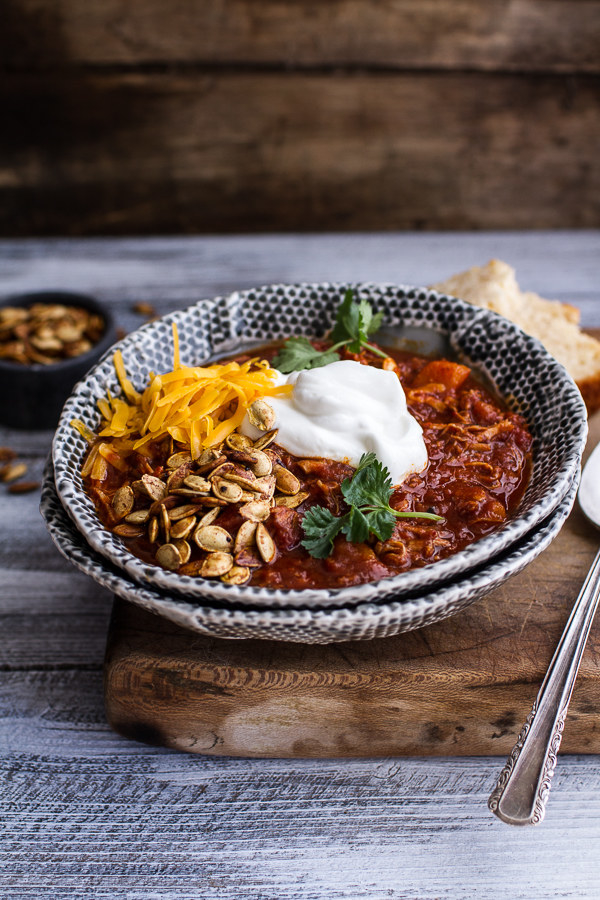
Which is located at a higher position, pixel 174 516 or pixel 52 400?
pixel 174 516

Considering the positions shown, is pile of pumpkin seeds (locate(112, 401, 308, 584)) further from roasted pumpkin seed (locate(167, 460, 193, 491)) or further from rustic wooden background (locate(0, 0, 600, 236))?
rustic wooden background (locate(0, 0, 600, 236))

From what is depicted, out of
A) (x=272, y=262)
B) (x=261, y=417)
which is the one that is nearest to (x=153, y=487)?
(x=261, y=417)

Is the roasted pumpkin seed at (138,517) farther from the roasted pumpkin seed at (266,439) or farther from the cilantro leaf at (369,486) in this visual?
the cilantro leaf at (369,486)

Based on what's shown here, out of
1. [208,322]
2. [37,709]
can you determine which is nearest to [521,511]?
[208,322]

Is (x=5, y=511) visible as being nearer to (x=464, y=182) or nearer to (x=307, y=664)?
(x=307, y=664)

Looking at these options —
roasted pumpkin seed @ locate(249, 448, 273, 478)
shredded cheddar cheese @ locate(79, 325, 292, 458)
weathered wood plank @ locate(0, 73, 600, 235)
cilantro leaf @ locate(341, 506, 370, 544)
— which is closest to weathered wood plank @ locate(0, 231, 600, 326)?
weathered wood plank @ locate(0, 73, 600, 235)

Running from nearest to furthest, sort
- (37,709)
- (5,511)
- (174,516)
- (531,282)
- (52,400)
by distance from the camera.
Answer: (174,516)
(37,709)
(5,511)
(52,400)
(531,282)

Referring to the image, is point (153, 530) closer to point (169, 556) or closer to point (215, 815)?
point (169, 556)
